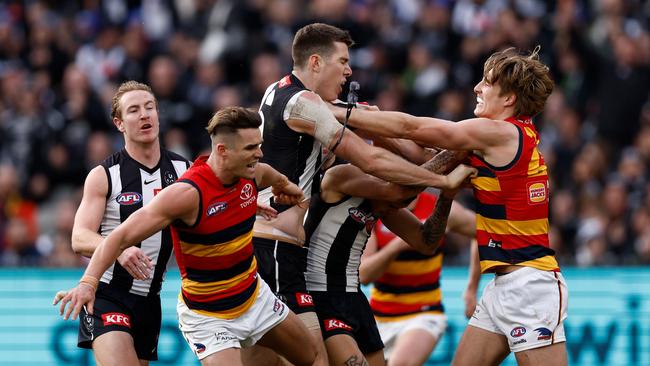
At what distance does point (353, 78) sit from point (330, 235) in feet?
24.1

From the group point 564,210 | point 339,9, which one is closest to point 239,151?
point 564,210

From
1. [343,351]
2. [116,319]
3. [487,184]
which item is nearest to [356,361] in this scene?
[343,351]

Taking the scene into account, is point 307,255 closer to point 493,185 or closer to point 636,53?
point 493,185

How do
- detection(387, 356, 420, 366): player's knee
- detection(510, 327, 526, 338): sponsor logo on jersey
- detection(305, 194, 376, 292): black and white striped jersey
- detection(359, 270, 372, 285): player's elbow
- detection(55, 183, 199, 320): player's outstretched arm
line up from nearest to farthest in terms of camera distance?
detection(55, 183, 199, 320): player's outstretched arm, detection(510, 327, 526, 338): sponsor logo on jersey, detection(305, 194, 376, 292): black and white striped jersey, detection(359, 270, 372, 285): player's elbow, detection(387, 356, 420, 366): player's knee

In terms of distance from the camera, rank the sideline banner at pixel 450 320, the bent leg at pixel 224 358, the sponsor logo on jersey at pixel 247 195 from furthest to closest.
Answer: the sideline banner at pixel 450 320, the sponsor logo on jersey at pixel 247 195, the bent leg at pixel 224 358

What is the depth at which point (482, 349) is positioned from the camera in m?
8.11

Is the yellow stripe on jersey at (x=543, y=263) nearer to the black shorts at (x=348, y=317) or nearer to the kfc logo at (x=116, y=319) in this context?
the black shorts at (x=348, y=317)

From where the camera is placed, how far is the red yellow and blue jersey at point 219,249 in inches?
310

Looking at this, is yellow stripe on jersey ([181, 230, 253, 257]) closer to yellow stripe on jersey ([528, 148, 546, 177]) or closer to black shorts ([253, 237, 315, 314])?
black shorts ([253, 237, 315, 314])

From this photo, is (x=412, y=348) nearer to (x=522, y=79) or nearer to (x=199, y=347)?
(x=199, y=347)

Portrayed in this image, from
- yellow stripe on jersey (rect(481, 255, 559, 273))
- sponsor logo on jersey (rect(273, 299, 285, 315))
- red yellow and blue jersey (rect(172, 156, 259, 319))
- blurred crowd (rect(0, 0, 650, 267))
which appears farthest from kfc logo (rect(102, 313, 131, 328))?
blurred crowd (rect(0, 0, 650, 267))

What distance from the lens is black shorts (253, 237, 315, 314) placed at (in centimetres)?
863

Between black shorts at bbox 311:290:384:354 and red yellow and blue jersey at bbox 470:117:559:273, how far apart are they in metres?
1.27

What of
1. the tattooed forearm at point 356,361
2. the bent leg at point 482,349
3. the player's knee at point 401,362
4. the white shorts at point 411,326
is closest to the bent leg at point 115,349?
the tattooed forearm at point 356,361
